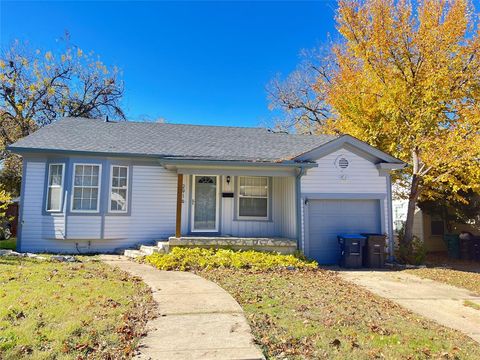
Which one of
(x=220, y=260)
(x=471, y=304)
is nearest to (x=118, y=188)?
(x=220, y=260)

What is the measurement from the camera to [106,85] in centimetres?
2325

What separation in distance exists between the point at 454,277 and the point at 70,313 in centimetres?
965

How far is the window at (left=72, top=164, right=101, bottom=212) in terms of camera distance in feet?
35.8

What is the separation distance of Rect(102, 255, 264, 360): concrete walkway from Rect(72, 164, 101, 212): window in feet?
15.9

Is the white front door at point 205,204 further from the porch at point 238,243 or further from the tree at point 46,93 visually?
the tree at point 46,93

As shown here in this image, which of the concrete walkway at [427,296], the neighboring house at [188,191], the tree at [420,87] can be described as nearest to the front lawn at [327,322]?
the concrete walkway at [427,296]

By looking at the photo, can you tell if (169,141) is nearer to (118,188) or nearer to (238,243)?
(118,188)

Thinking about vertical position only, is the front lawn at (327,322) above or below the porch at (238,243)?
below

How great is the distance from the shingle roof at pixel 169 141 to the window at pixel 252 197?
3.33 feet

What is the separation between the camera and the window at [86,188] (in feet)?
35.8

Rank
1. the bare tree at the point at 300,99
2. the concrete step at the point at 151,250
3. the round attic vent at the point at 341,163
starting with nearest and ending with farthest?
1. the concrete step at the point at 151,250
2. the round attic vent at the point at 341,163
3. the bare tree at the point at 300,99

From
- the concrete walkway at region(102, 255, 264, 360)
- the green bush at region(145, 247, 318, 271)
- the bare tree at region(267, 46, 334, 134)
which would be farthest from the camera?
the bare tree at region(267, 46, 334, 134)

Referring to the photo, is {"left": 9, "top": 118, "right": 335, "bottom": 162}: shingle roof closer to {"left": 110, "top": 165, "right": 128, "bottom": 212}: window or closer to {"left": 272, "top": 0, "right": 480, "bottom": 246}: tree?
{"left": 110, "top": 165, "right": 128, "bottom": 212}: window

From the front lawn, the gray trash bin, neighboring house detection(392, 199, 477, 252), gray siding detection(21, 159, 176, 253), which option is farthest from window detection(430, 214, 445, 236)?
gray siding detection(21, 159, 176, 253)
